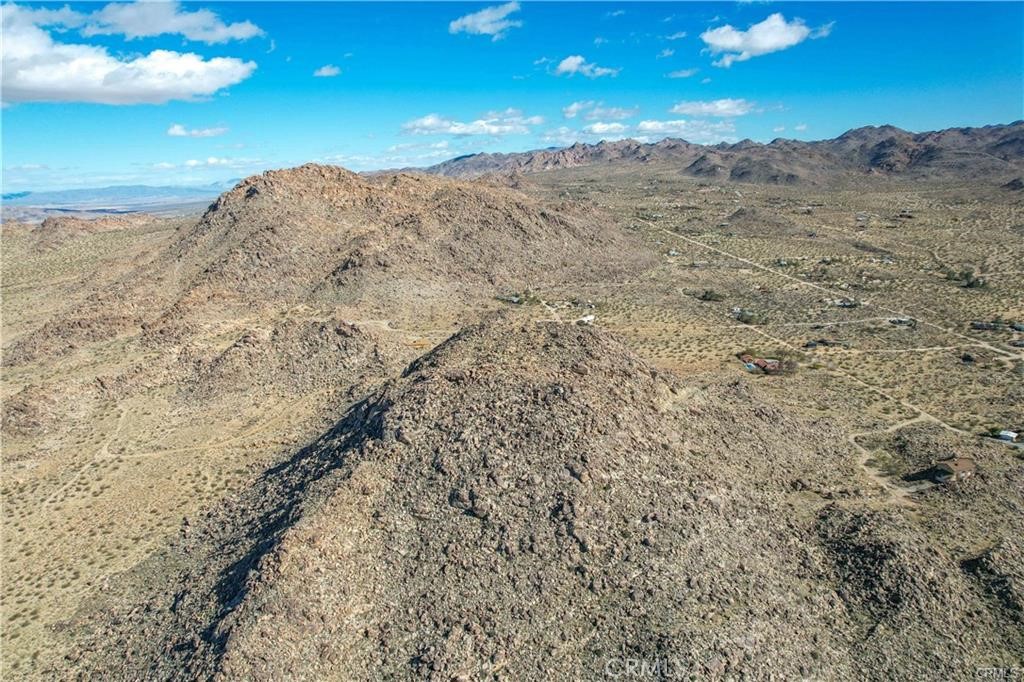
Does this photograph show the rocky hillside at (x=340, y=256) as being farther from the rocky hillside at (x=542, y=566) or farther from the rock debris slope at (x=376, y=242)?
the rocky hillside at (x=542, y=566)

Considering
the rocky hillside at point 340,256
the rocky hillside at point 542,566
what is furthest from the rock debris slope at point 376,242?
the rocky hillside at point 542,566

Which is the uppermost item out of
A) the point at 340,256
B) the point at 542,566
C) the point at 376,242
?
the point at 376,242

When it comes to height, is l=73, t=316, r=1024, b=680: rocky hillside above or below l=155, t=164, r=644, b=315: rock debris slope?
below

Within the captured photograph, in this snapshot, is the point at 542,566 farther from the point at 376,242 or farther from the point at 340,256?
the point at 340,256

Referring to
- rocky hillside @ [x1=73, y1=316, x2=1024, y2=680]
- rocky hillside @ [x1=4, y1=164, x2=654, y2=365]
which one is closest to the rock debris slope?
rocky hillside @ [x1=4, y1=164, x2=654, y2=365]

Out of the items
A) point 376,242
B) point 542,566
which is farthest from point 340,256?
point 542,566

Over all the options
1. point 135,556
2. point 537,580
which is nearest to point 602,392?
point 537,580

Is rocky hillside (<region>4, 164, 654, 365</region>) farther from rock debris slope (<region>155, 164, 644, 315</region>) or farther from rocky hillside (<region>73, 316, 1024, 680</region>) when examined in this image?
rocky hillside (<region>73, 316, 1024, 680</region>)

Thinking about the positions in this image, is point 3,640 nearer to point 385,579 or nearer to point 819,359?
point 385,579
